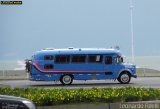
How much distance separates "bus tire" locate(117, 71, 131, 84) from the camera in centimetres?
3419

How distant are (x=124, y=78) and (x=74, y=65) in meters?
3.79

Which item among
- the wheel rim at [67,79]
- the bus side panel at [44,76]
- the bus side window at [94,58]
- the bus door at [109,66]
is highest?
the bus side window at [94,58]

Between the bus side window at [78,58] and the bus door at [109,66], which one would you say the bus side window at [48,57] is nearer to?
the bus side window at [78,58]

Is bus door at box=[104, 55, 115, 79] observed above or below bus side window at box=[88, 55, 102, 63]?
below

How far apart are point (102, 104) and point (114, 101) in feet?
2.56

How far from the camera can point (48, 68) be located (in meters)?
33.9

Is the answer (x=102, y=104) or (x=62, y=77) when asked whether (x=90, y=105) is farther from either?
(x=62, y=77)

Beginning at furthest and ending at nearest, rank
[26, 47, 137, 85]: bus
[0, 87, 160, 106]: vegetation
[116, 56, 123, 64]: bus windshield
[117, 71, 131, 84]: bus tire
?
[116, 56, 123, 64]: bus windshield → [117, 71, 131, 84]: bus tire → [26, 47, 137, 85]: bus → [0, 87, 160, 106]: vegetation

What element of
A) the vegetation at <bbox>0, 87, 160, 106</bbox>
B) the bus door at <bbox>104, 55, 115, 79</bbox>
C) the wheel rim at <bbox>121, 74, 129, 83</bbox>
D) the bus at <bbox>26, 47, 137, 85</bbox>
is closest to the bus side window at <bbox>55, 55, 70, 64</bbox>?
the bus at <bbox>26, 47, 137, 85</bbox>

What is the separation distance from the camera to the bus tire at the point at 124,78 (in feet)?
112

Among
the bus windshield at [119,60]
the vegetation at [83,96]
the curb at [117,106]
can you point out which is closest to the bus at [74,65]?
the bus windshield at [119,60]

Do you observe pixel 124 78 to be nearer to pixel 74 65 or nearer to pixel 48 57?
pixel 74 65

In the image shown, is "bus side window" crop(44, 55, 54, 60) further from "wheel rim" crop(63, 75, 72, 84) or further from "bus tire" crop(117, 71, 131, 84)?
"bus tire" crop(117, 71, 131, 84)

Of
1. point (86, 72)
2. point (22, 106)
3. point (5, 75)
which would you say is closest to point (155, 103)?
point (22, 106)
